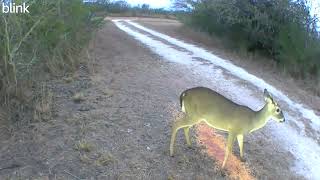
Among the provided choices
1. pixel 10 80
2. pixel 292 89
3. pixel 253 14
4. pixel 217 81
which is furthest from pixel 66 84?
pixel 253 14

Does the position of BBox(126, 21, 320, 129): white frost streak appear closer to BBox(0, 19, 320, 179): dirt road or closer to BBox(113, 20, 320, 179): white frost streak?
BBox(113, 20, 320, 179): white frost streak

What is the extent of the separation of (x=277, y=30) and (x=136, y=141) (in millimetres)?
14029

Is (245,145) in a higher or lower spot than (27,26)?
lower

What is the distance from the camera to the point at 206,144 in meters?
10.0

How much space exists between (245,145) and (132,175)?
9.03 feet

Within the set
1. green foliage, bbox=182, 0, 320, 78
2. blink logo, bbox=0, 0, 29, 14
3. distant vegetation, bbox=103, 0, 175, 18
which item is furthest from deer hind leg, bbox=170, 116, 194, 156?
distant vegetation, bbox=103, 0, 175, 18

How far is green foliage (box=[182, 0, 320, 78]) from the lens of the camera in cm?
2088

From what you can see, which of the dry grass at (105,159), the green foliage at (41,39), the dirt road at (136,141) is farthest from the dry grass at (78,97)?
the dry grass at (105,159)

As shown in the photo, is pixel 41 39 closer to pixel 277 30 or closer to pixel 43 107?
pixel 43 107

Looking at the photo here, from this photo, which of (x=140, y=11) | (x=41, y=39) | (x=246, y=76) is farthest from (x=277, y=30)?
(x=140, y=11)

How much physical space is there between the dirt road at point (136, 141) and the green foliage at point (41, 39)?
0.72 meters

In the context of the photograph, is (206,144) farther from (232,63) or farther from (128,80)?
(232,63)

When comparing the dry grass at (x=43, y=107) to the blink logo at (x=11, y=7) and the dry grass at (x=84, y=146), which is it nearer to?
the dry grass at (x=84, y=146)

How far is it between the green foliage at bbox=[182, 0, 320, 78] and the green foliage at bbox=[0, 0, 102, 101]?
7733 millimetres
